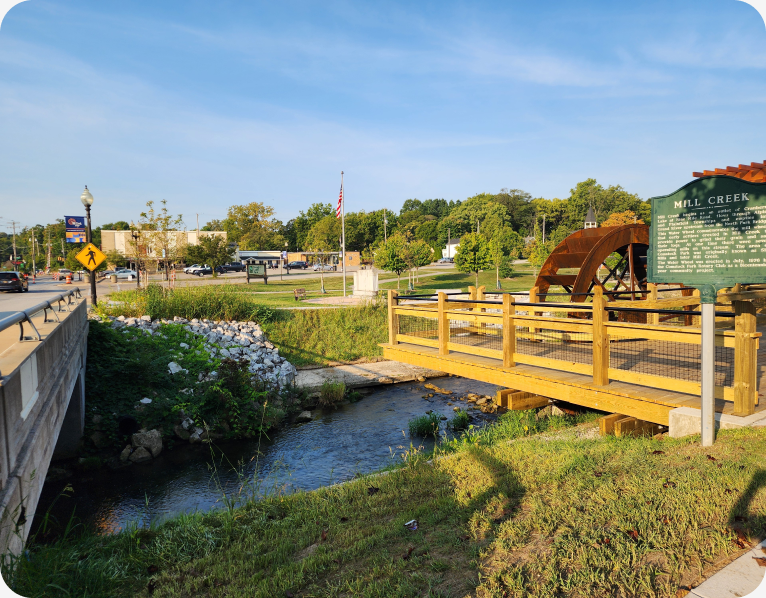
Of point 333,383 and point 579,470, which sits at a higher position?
point 579,470

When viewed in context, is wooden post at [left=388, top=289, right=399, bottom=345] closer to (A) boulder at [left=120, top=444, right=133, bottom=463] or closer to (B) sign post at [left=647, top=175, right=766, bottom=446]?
(B) sign post at [left=647, top=175, right=766, bottom=446]

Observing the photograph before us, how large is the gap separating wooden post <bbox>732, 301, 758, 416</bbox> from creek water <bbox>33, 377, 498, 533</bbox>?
5.98m

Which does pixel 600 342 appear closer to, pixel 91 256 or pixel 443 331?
pixel 443 331

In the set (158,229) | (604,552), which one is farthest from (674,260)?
→ (158,229)

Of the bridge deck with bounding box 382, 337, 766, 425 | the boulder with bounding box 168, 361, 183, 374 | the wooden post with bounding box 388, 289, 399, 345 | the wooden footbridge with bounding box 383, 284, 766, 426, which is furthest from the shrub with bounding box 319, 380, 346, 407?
the bridge deck with bounding box 382, 337, 766, 425

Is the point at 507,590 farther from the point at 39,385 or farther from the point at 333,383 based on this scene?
the point at 333,383

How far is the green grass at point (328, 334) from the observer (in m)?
19.8

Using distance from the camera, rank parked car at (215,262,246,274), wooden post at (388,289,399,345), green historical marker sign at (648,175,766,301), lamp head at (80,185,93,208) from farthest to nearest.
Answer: parked car at (215,262,246,274)
lamp head at (80,185,93,208)
wooden post at (388,289,399,345)
green historical marker sign at (648,175,766,301)

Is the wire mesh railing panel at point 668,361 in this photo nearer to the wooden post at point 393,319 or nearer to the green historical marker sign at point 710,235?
the green historical marker sign at point 710,235

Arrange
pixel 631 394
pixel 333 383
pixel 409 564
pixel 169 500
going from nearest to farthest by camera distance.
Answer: pixel 409 564, pixel 631 394, pixel 169 500, pixel 333 383

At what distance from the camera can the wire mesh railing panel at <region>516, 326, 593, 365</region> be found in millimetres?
9609

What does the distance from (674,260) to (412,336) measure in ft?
20.9

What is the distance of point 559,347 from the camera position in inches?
411

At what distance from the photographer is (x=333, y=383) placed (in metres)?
16.4
